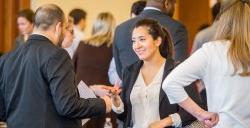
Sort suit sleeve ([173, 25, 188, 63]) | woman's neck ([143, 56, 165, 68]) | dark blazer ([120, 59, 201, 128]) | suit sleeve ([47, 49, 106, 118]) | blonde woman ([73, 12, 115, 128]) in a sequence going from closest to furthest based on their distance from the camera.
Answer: suit sleeve ([47, 49, 106, 118]) < dark blazer ([120, 59, 201, 128]) < woman's neck ([143, 56, 165, 68]) < suit sleeve ([173, 25, 188, 63]) < blonde woman ([73, 12, 115, 128])

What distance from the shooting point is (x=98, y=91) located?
3379 millimetres

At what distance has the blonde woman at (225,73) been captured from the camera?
2764 millimetres

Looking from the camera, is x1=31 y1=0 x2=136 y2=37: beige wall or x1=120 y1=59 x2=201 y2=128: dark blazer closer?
x1=120 y1=59 x2=201 y2=128: dark blazer

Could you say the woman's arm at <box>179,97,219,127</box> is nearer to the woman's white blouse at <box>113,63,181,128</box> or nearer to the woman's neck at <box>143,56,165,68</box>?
the woman's white blouse at <box>113,63,181,128</box>

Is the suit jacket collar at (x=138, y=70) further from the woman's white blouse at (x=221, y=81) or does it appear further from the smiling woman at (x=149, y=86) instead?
the woman's white blouse at (x=221, y=81)

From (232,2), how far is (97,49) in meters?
2.79

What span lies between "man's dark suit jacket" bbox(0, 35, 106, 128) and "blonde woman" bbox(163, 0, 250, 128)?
0.47 meters

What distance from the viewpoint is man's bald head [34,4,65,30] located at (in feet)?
10.0

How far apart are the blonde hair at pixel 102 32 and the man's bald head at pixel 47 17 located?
2.50m

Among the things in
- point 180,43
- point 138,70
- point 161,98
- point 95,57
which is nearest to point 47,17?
point 138,70

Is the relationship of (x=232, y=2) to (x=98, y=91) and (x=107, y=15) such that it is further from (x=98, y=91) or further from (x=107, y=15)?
(x=107, y=15)

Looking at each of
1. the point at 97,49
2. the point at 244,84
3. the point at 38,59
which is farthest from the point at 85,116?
the point at 97,49

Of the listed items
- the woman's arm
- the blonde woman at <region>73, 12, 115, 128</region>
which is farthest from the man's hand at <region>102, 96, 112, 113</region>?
the blonde woman at <region>73, 12, 115, 128</region>

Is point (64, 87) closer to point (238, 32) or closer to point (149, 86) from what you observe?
point (149, 86)
